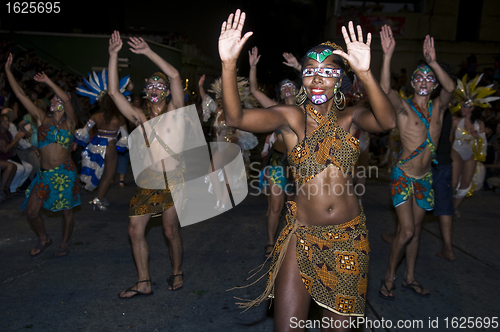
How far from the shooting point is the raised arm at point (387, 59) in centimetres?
296

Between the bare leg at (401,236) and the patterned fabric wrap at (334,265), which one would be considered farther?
the bare leg at (401,236)

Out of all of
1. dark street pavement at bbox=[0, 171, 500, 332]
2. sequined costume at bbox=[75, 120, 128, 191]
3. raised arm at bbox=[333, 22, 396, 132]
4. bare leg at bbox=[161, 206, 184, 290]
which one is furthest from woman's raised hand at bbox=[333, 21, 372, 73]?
sequined costume at bbox=[75, 120, 128, 191]

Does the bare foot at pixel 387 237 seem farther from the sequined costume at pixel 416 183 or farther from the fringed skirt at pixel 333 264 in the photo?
the fringed skirt at pixel 333 264

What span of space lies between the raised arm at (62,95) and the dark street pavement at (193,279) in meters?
1.63

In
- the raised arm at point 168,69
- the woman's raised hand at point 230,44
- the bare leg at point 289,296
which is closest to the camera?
the woman's raised hand at point 230,44

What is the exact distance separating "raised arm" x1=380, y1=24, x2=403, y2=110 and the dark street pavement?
1.92 m

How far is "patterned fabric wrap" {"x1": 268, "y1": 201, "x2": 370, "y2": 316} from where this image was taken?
244 cm

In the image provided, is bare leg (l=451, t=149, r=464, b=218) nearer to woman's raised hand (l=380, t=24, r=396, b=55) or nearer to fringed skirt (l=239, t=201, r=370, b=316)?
woman's raised hand (l=380, t=24, r=396, b=55)

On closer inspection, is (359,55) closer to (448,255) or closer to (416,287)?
(416,287)

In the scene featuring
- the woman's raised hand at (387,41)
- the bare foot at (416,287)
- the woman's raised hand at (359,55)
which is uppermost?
the woman's raised hand at (387,41)

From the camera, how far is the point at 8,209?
7035 millimetres

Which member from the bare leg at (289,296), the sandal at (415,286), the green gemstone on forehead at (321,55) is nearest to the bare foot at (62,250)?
the bare leg at (289,296)

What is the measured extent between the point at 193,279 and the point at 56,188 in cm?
206

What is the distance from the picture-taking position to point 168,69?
12.6 feet
